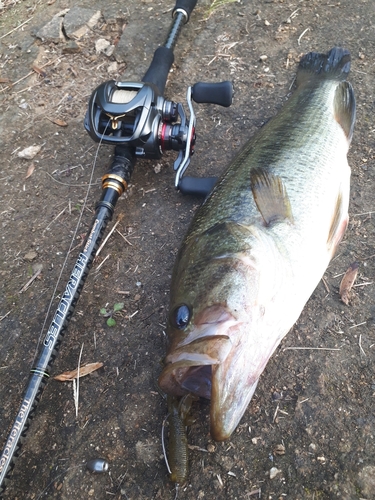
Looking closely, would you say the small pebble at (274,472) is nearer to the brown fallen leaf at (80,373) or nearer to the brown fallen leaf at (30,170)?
the brown fallen leaf at (80,373)

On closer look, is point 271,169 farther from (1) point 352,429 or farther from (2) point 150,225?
(1) point 352,429

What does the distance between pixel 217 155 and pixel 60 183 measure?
1.49 meters

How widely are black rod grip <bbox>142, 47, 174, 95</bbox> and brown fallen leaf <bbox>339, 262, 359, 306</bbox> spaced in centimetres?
216

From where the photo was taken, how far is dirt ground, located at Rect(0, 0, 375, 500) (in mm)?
2410

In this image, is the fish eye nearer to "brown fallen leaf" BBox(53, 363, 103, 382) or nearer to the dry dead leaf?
"brown fallen leaf" BBox(53, 363, 103, 382)

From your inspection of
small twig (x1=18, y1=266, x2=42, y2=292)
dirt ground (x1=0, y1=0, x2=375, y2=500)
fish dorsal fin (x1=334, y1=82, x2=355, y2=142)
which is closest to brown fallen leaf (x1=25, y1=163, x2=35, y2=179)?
dirt ground (x1=0, y1=0, x2=375, y2=500)

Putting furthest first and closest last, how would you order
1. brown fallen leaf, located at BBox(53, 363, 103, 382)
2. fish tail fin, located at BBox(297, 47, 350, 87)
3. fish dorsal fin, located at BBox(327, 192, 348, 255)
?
fish tail fin, located at BBox(297, 47, 350, 87) < brown fallen leaf, located at BBox(53, 363, 103, 382) < fish dorsal fin, located at BBox(327, 192, 348, 255)

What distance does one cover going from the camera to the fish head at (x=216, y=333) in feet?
6.40

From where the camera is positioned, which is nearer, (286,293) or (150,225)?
(286,293)

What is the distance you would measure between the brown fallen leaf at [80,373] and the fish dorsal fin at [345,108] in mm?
2550

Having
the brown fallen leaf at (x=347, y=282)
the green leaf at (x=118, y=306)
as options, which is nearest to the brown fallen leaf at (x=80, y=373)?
the green leaf at (x=118, y=306)

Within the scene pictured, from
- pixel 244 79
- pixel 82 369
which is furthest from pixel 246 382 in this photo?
pixel 244 79

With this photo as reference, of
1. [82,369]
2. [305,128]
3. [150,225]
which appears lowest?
[82,369]

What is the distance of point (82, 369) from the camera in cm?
286
